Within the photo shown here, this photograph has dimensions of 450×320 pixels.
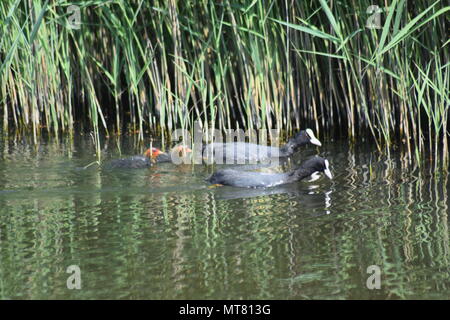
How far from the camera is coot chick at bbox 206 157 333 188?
7395mm

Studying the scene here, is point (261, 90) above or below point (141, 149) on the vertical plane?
above

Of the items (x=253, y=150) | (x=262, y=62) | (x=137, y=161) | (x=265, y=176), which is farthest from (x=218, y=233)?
(x=262, y=62)

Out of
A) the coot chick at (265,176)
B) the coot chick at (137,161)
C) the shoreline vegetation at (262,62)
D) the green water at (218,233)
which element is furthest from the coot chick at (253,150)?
the coot chick at (265,176)

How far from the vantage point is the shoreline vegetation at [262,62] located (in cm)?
805

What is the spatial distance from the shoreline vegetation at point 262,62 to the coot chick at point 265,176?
2.29 feet

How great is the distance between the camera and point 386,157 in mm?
8422

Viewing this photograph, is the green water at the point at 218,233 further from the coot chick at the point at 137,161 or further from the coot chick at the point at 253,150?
the coot chick at the point at 253,150

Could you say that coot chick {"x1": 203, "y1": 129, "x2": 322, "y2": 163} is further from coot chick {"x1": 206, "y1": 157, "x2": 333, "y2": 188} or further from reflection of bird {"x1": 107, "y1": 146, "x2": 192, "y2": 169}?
coot chick {"x1": 206, "y1": 157, "x2": 333, "y2": 188}

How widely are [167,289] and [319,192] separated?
2.74 metres

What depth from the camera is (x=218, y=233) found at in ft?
18.9
